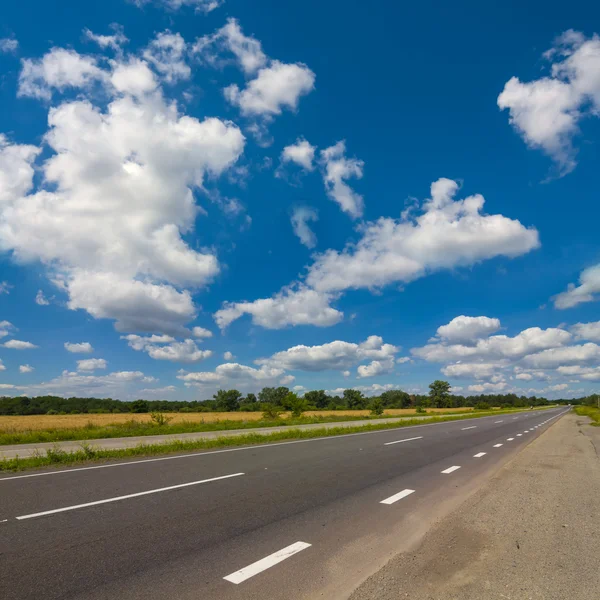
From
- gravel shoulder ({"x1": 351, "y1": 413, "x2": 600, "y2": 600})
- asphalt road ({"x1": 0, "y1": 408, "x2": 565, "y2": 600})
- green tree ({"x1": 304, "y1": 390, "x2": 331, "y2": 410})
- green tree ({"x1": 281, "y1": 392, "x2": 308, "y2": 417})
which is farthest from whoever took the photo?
green tree ({"x1": 304, "y1": 390, "x2": 331, "y2": 410})

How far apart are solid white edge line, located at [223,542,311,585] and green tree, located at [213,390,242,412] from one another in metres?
104

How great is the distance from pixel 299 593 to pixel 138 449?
39.0ft

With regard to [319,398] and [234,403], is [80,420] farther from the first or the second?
[319,398]

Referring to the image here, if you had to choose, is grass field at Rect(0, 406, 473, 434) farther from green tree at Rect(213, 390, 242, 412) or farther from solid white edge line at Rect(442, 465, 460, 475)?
green tree at Rect(213, 390, 242, 412)

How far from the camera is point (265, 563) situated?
4.16 metres

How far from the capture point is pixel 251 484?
316 inches

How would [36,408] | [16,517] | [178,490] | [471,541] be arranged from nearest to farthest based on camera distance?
1. [471,541]
2. [16,517]
3. [178,490]
4. [36,408]

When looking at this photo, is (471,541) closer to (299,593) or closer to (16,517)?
(299,593)

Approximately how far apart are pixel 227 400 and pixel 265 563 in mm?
105035

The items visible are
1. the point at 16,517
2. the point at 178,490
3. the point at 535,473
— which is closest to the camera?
the point at 16,517

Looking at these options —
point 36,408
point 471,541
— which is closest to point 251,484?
point 471,541

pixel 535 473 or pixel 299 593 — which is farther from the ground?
pixel 299 593

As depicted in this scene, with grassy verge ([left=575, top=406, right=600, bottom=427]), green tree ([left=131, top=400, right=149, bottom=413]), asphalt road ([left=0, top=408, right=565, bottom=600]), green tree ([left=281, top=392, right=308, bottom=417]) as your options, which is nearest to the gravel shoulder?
asphalt road ([left=0, top=408, right=565, bottom=600])

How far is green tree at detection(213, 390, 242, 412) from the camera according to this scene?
104250 millimetres
